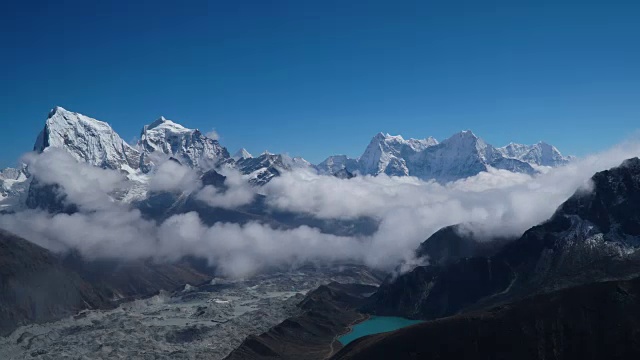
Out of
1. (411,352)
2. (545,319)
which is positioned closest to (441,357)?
(411,352)

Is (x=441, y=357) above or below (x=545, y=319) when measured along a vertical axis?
below

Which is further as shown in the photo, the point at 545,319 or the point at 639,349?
the point at 545,319

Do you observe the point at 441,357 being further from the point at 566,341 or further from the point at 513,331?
the point at 566,341

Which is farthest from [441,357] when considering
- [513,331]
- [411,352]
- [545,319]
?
[545,319]

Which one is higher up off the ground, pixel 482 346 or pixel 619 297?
pixel 619 297

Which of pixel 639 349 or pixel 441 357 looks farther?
pixel 441 357

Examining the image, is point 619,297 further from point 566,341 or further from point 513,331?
point 513,331

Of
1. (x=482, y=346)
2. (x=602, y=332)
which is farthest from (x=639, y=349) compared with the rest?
(x=482, y=346)
